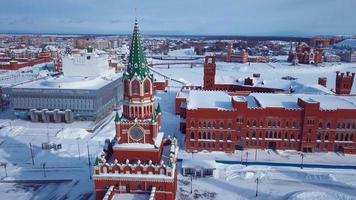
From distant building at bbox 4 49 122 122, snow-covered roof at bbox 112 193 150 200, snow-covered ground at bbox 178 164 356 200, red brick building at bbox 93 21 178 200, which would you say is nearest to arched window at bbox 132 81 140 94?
red brick building at bbox 93 21 178 200

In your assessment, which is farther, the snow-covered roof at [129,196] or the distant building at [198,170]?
the distant building at [198,170]

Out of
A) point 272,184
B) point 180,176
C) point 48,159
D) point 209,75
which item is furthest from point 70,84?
point 272,184

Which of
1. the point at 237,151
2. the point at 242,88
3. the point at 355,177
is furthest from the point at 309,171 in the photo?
the point at 242,88

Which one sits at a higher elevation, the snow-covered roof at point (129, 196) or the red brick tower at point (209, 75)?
the red brick tower at point (209, 75)

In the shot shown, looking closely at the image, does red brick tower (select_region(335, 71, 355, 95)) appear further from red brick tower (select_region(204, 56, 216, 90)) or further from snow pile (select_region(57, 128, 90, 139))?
snow pile (select_region(57, 128, 90, 139))

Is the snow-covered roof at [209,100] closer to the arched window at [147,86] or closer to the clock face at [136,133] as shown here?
the clock face at [136,133]

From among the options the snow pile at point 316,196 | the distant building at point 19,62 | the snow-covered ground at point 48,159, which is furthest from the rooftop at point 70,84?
the distant building at point 19,62

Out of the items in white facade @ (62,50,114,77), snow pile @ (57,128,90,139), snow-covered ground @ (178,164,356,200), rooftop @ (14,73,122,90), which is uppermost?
white facade @ (62,50,114,77)

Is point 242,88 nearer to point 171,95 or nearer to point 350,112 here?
point 171,95
